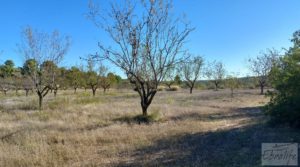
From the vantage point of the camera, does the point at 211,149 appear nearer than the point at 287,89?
Yes

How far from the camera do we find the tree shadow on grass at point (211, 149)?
23.4 ft

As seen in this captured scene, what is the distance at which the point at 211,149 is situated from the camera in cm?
840

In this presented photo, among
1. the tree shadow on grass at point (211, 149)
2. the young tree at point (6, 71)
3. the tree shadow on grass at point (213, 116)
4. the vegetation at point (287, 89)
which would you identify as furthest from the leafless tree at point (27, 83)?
the vegetation at point (287, 89)

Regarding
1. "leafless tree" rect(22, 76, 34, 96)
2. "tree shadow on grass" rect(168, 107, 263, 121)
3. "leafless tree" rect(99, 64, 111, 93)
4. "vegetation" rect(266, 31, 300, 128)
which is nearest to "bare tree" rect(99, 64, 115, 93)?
"leafless tree" rect(99, 64, 111, 93)

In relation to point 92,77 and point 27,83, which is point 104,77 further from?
point 27,83

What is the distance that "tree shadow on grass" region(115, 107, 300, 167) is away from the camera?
23.4ft

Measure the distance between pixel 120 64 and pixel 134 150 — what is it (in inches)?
318

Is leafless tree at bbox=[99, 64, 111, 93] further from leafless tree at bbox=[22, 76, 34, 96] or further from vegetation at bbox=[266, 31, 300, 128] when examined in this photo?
vegetation at bbox=[266, 31, 300, 128]

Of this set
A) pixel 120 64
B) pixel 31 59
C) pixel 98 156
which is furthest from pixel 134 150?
pixel 31 59

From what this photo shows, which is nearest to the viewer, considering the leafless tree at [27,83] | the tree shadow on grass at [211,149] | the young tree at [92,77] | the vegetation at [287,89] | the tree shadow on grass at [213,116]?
the tree shadow on grass at [211,149]

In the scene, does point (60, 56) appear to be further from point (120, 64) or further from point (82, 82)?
point (82, 82)

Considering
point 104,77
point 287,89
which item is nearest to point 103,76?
point 104,77

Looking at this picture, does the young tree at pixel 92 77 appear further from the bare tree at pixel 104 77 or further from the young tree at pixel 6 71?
the young tree at pixel 6 71

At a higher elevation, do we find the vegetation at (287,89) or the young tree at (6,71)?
the young tree at (6,71)
